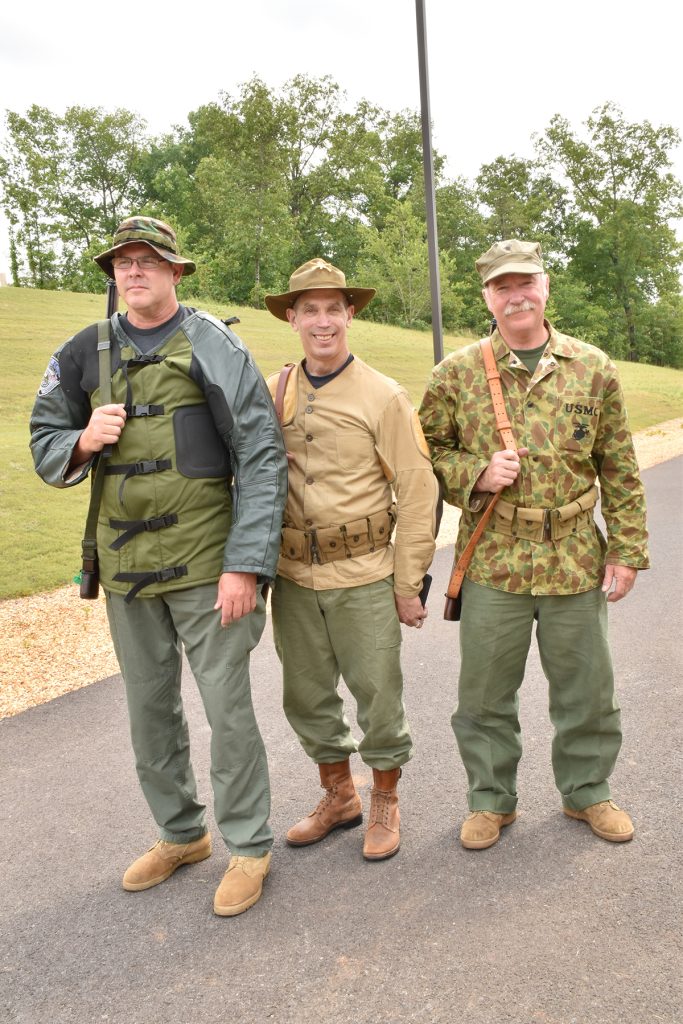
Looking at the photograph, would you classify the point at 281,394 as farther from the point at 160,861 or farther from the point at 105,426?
the point at 160,861

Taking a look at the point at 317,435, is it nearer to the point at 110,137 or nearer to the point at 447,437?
the point at 447,437

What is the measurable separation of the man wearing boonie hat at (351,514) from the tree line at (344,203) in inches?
1692

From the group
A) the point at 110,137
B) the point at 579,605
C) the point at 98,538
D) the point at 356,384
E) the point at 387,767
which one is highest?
the point at 110,137

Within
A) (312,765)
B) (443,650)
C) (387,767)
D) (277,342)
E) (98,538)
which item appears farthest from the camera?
(277,342)

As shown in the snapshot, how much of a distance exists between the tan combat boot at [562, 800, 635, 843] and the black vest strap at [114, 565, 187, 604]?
186 centimetres

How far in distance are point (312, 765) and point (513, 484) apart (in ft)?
5.65

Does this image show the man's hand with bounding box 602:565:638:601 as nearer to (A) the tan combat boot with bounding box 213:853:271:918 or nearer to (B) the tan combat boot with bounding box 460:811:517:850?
(B) the tan combat boot with bounding box 460:811:517:850

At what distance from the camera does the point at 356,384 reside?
3.58 m

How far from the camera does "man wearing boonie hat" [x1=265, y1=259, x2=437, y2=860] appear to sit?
354 centimetres

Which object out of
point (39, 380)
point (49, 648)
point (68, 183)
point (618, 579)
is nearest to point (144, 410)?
point (618, 579)

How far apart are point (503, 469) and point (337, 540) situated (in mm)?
678

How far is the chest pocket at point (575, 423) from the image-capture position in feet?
11.5

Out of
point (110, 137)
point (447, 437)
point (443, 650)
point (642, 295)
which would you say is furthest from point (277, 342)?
point (642, 295)

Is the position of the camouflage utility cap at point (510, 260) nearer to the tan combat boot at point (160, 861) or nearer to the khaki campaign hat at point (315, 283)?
the khaki campaign hat at point (315, 283)
